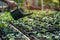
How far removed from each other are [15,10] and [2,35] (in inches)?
37.5

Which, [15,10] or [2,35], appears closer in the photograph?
[2,35]

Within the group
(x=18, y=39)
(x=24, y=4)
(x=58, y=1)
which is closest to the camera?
(x=18, y=39)

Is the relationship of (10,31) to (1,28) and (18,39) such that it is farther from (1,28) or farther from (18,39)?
(18,39)

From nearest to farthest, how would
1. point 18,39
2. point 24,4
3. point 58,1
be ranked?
point 18,39 → point 24,4 → point 58,1

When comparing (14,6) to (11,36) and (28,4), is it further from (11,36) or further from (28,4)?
(28,4)

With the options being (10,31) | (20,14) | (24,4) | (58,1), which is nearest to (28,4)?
(24,4)

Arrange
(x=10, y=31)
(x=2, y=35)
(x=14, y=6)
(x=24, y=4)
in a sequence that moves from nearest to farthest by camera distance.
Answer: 1. (x=2, y=35)
2. (x=10, y=31)
3. (x=14, y=6)
4. (x=24, y=4)

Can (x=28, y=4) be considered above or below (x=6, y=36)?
below

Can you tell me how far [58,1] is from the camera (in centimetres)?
1223

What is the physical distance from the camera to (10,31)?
3113 millimetres

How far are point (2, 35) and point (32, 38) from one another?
1.48 feet

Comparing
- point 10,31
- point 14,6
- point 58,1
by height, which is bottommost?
point 58,1

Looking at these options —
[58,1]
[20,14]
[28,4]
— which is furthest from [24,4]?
[20,14]

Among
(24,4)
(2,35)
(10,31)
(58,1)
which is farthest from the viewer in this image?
(58,1)
